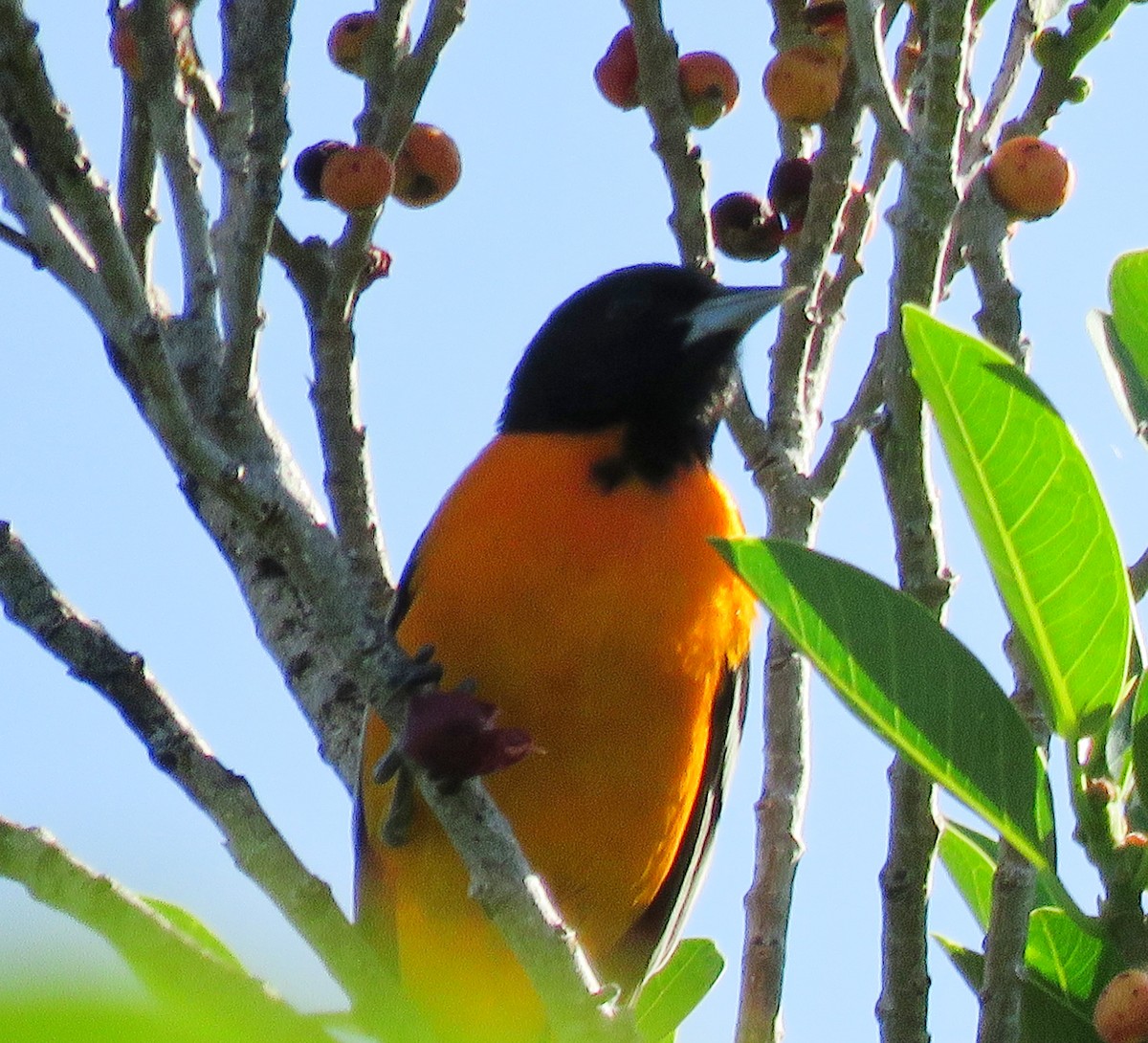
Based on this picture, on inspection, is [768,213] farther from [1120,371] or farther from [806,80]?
[1120,371]

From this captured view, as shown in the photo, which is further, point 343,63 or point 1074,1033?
point 343,63

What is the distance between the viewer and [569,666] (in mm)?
3191

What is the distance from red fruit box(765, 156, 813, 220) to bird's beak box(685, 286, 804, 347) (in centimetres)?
31

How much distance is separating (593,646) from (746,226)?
0.96 m

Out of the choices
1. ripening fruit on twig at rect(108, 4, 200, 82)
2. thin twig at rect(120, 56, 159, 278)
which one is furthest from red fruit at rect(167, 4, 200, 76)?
thin twig at rect(120, 56, 159, 278)

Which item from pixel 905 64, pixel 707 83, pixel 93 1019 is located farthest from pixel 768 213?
pixel 93 1019

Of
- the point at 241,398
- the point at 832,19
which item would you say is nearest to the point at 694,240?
the point at 832,19

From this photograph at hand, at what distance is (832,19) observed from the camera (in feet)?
10.9

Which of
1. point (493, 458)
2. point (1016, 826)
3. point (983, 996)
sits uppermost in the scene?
point (493, 458)

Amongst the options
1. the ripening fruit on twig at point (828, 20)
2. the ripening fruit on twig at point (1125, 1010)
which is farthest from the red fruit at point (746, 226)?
the ripening fruit on twig at point (1125, 1010)

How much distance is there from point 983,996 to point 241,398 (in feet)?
4.13

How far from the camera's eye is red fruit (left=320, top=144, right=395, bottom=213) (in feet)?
9.37

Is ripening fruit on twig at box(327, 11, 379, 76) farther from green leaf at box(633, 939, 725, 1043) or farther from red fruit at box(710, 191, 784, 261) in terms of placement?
green leaf at box(633, 939, 725, 1043)

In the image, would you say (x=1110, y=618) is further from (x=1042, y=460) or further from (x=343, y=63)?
(x=343, y=63)
